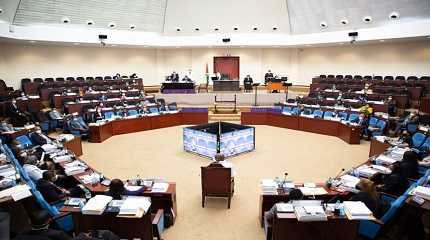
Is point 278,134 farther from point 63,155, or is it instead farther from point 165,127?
point 63,155

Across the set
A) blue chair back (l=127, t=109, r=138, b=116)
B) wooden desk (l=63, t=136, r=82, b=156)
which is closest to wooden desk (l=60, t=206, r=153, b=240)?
wooden desk (l=63, t=136, r=82, b=156)

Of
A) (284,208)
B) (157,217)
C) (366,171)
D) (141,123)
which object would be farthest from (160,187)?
(141,123)

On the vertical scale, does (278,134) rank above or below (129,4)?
below

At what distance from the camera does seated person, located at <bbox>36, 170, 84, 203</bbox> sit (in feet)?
18.6

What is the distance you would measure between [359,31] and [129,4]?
12.5 metres

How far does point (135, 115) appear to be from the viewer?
14125 mm

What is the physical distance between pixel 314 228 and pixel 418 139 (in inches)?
256

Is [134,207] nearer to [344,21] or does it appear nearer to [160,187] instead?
[160,187]

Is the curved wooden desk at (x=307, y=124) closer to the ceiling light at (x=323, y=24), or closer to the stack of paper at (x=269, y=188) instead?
the stack of paper at (x=269, y=188)

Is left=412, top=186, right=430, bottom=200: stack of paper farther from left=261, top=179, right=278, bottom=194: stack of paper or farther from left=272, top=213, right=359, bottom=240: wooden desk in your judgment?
left=261, top=179, right=278, bottom=194: stack of paper

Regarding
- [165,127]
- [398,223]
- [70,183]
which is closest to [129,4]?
[165,127]

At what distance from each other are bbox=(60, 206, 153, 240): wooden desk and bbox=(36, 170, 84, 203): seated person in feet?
4.40

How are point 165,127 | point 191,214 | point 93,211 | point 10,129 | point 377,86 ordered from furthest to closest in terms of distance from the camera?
point 377,86 → point 165,127 → point 10,129 → point 191,214 → point 93,211

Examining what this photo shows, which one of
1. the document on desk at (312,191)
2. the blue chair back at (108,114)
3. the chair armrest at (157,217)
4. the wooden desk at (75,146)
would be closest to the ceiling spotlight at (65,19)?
the blue chair back at (108,114)
